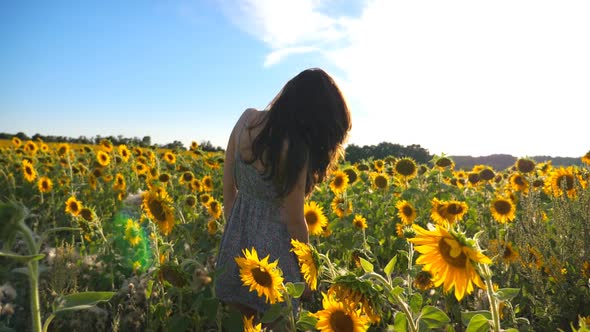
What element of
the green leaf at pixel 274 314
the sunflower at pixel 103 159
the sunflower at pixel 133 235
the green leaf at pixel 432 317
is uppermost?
the sunflower at pixel 103 159

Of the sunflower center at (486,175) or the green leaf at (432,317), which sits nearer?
the green leaf at (432,317)

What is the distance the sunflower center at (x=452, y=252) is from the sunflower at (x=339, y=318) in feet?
0.88

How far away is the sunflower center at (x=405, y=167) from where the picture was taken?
541 cm

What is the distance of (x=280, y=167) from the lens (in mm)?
2523

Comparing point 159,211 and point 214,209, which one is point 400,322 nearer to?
point 159,211

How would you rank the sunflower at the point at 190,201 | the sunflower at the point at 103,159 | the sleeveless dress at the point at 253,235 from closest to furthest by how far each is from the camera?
the sleeveless dress at the point at 253,235, the sunflower at the point at 190,201, the sunflower at the point at 103,159

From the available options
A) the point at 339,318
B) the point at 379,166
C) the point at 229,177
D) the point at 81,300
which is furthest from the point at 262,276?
the point at 379,166

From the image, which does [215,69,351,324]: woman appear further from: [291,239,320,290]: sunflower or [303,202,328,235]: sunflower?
[291,239,320,290]: sunflower

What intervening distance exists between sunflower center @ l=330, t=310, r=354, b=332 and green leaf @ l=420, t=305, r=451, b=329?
0.20m

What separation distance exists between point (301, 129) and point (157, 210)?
1.07m

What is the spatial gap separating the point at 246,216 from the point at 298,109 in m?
0.78

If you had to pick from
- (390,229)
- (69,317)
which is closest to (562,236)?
(390,229)

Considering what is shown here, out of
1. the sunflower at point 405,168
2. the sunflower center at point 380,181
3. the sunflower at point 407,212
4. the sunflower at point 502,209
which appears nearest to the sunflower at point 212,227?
the sunflower at point 407,212

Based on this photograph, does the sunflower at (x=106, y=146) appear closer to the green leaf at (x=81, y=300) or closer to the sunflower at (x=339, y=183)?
the sunflower at (x=339, y=183)
